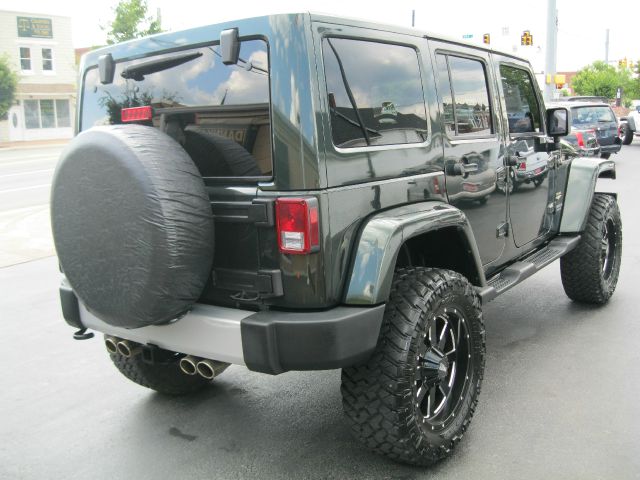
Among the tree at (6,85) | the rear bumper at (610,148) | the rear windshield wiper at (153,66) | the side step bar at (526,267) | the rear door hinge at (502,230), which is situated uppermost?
the tree at (6,85)

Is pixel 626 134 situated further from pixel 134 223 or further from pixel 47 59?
pixel 47 59

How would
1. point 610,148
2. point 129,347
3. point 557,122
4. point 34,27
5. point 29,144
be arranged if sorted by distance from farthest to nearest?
point 34,27
point 29,144
point 610,148
point 557,122
point 129,347

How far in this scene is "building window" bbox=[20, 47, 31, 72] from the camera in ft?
130

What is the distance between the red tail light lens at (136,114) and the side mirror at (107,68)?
0.65 ft

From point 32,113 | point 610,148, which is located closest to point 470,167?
point 610,148

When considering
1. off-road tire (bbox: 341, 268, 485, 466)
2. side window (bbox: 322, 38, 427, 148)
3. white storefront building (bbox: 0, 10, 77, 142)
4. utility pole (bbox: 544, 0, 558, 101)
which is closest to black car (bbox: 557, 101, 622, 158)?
utility pole (bbox: 544, 0, 558, 101)

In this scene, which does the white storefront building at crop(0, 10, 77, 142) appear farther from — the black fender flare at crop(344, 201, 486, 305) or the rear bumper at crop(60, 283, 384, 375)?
the black fender flare at crop(344, 201, 486, 305)

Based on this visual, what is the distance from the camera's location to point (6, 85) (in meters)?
33.9

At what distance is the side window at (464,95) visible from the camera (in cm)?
359

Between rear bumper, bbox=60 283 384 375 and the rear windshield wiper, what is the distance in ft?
3.85

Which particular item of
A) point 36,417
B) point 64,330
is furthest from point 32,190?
point 36,417

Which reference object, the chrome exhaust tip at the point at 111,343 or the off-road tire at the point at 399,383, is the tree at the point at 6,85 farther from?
the off-road tire at the point at 399,383

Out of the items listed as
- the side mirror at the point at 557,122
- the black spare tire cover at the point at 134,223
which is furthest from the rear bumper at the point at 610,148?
the black spare tire cover at the point at 134,223

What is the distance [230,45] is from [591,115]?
53.1 ft
